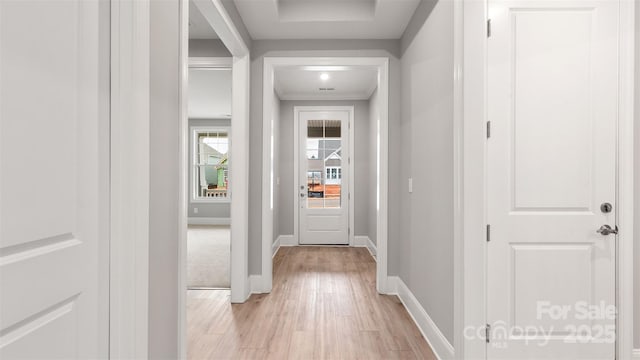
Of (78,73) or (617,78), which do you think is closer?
(78,73)

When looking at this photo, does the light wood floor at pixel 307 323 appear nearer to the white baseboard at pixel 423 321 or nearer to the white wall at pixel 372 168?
the white baseboard at pixel 423 321

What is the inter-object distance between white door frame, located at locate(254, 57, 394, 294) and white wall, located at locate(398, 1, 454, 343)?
24 cm

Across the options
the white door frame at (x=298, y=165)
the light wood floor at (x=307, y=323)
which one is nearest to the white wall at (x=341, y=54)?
the light wood floor at (x=307, y=323)

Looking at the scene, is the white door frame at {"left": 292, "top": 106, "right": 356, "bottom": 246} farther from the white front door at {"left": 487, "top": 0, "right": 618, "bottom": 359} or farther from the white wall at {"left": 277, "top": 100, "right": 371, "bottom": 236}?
the white front door at {"left": 487, "top": 0, "right": 618, "bottom": 359}

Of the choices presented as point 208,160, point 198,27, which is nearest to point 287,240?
point 198,27

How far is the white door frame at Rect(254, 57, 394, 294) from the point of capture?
3.21m

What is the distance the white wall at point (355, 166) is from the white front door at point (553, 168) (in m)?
3.72

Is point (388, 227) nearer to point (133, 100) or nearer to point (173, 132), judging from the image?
point (173, 132)

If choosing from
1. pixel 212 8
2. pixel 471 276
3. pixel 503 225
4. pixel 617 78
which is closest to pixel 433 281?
pixel 471 276

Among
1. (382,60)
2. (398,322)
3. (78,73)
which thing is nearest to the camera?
(78,73)

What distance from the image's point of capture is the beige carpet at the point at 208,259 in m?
3.57

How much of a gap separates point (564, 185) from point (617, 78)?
0.65 m

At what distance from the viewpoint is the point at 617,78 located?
1781 millimetres

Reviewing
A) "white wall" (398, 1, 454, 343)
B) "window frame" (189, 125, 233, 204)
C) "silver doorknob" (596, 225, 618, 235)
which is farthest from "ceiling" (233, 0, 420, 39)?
→ "window frame" (189, 125, 233, 204)
